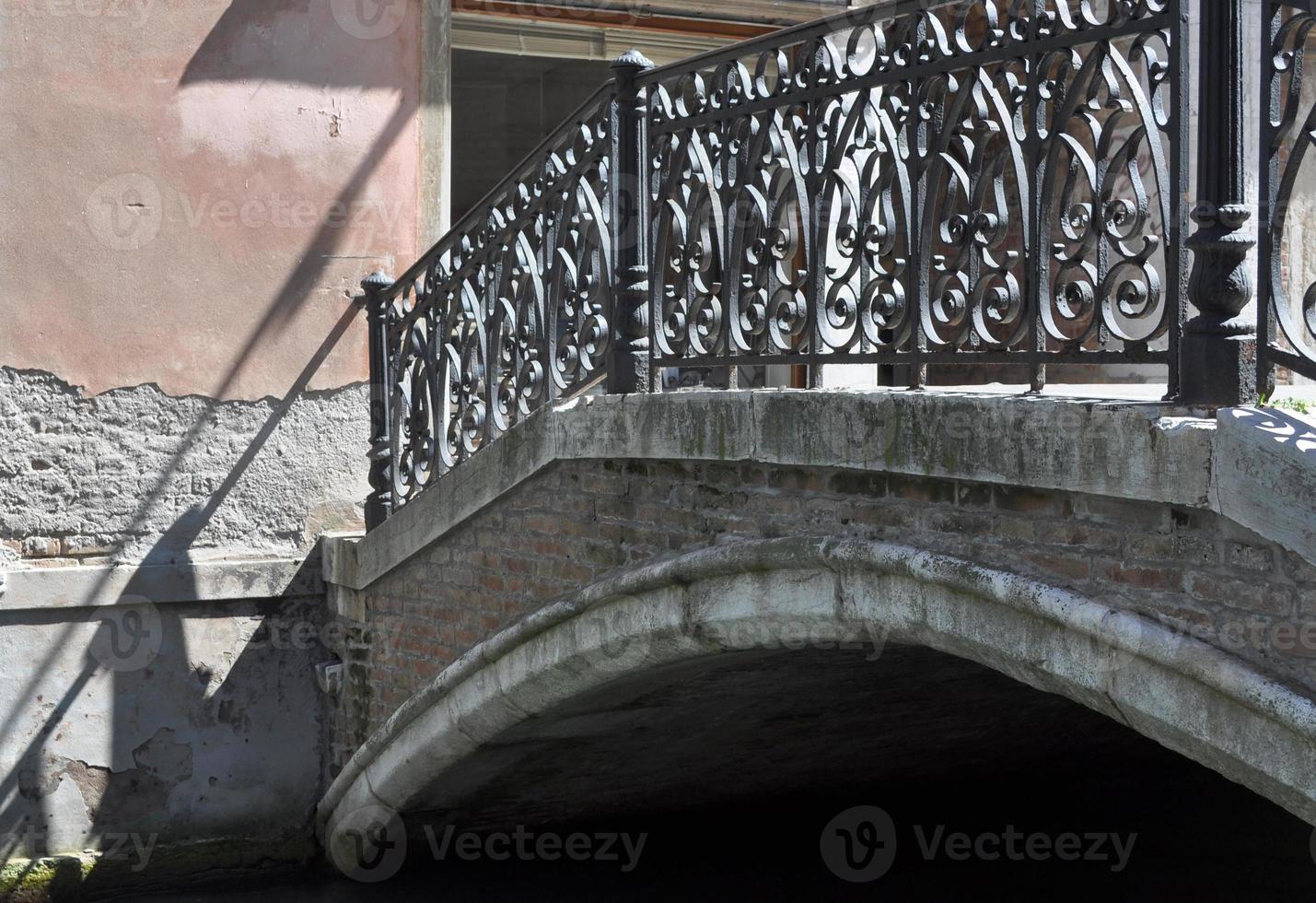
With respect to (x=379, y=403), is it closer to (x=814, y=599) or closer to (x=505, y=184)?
(x=505, y=184)

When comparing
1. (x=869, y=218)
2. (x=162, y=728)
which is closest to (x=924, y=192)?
(x=869, y=218)

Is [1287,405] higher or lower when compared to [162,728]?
higher

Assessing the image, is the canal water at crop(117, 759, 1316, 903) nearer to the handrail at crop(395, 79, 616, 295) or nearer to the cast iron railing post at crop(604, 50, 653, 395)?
the handrail at crop(395, 79, 616, 295)

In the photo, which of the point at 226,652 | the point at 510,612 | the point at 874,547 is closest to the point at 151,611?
the point at 226,652

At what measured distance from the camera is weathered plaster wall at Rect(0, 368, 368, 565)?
6.31 meters

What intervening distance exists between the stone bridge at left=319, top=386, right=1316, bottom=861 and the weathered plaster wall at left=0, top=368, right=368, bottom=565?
40 centimetres

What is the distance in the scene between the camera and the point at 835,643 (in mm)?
4305

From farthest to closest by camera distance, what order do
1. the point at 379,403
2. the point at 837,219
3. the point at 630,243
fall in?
the point at 379,403
the point at 630,243
the point at 837,219

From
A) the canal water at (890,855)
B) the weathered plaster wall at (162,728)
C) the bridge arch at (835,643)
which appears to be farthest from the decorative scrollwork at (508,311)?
the canal water at (890,855)

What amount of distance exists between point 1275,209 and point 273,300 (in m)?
4.87

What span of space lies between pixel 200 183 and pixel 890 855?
15.5 ft

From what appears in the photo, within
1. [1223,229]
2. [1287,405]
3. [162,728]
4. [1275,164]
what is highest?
[1275,164]

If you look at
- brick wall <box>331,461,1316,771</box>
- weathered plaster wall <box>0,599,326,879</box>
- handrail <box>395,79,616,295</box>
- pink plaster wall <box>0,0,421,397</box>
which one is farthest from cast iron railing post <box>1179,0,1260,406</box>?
weathered plaster wall <box>0,599,326,879</box>

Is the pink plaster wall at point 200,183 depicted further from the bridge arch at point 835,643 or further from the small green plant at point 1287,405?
the small green plant at point 1287,405
